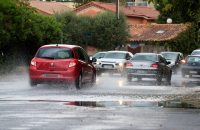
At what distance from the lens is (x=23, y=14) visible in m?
24.8

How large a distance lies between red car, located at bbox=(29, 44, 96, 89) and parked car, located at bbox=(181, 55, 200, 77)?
35.0ft

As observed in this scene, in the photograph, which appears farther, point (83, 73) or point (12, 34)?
point (12, 34)

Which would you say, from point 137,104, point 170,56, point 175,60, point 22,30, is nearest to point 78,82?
point 137,104

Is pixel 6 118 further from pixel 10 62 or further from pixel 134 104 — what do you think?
pixel 10 62

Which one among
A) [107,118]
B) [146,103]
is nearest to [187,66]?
[146,103]

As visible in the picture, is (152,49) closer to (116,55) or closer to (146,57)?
(116,55)

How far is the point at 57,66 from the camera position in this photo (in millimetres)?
15227

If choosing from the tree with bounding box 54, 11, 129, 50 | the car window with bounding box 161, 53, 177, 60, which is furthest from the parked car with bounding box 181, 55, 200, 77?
the tree with bounding box 54, 11, 129, 50

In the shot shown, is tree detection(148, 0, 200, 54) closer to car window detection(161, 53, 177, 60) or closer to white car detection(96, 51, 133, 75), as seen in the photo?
car window detection(161, 53, 177, 60)

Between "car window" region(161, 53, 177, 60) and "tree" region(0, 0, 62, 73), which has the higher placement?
"tree" region(0, 0, 62, 73)

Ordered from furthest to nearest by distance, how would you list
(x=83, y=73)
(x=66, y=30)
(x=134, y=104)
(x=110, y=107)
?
1. (x=66, y=30)
2. (x=83, y=73)
3. (x=134, y=104)
4. (x=110, y=107)

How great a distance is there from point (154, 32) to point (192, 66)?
1332 inches

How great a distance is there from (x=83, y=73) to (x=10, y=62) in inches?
464

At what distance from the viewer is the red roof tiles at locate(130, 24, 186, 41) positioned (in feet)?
181
